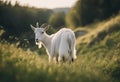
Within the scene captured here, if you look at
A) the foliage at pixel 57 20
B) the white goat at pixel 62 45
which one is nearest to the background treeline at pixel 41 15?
the foliage at pixel 57 20

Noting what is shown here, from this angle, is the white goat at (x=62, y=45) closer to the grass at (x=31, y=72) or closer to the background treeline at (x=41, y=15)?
the grass at (x=31, y=72)

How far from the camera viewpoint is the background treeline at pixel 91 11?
135 feet

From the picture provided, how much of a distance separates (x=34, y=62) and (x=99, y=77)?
7.37 feet

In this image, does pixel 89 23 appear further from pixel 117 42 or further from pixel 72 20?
pixel 117 42

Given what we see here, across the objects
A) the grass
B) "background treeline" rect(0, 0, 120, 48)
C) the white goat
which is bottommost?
the grass

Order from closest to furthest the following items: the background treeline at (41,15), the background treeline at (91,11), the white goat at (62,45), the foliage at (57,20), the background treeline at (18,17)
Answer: the white goat at (62,45), the background treeline at (91,11), the background treeline at (41,15), the background treeline at (18,17), the foliage at (57,20)

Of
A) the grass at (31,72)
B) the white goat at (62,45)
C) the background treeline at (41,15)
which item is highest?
the background treeline at (41,15)

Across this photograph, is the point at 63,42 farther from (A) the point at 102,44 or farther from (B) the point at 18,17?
(B) the point at 18,17

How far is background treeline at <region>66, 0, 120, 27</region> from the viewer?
135 ft

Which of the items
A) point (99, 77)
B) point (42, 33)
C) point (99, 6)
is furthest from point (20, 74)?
point (99, 6)

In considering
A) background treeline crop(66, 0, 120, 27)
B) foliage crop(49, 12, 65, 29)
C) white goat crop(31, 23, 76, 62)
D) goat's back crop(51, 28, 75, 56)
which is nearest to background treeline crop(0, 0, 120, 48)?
background treeline crop(66, 0, 120, 27)

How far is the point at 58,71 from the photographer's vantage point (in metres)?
12.4

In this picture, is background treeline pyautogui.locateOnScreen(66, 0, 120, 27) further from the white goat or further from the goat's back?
the goat's back

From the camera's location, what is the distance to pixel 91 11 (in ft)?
145
